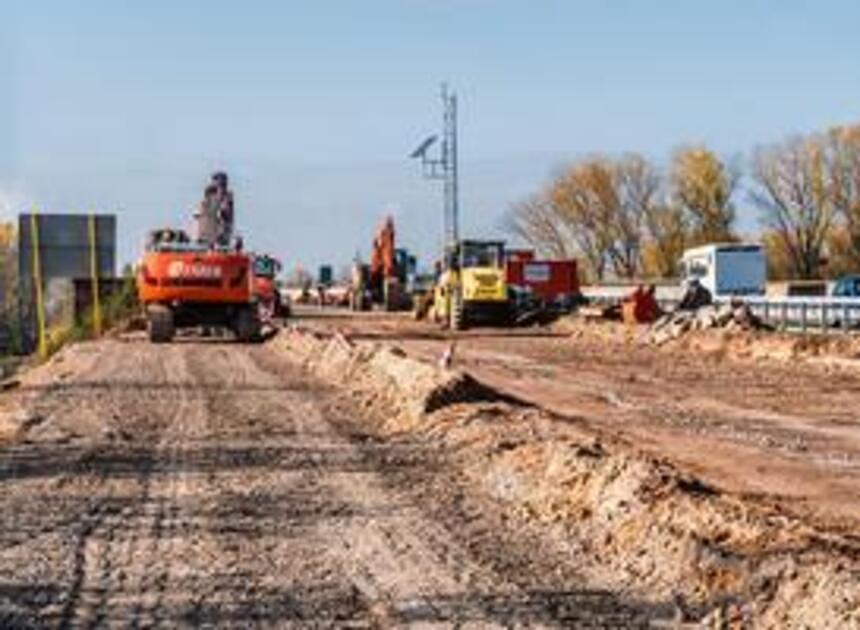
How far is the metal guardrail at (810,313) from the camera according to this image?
3666 cm

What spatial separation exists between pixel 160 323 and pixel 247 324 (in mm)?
2096

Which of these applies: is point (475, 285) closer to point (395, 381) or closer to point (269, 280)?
point (269, 280)

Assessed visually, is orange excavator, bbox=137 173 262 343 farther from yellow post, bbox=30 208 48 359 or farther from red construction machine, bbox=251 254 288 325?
red construction machine, bbox=251 254 288 325

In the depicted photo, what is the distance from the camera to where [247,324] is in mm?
39250

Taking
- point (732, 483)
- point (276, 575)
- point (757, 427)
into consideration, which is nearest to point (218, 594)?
point (276, 575)

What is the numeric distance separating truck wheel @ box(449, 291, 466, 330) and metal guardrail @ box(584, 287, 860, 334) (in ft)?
29.9

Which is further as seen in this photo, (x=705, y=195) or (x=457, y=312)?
(x=705, y=195)

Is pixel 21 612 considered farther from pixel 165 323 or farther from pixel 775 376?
pixel 165 323

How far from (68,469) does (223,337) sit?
28.0 metres

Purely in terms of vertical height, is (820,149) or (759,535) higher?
(820,149)

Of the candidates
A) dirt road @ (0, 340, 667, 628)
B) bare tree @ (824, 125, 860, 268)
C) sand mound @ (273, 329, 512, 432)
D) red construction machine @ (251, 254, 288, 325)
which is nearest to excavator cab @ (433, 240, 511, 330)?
red construction machine @ (251, 254, 288, 325)

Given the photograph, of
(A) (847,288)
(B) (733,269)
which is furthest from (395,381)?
(B) (733,269)

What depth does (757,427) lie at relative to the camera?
62.3 feet

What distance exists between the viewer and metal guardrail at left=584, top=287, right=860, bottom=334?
36.7m
